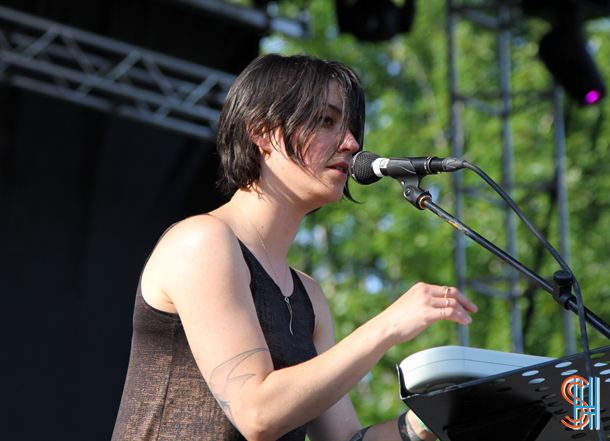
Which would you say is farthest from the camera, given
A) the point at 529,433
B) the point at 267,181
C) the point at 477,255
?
the point at 477,255

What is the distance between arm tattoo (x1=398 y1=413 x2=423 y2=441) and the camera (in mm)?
1695

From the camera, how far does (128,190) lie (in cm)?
465

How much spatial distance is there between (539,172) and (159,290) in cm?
974

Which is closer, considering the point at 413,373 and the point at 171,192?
the point at 413,373

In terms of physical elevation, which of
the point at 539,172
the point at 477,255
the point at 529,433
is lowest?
the point at 529,433

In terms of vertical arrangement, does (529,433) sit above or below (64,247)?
below

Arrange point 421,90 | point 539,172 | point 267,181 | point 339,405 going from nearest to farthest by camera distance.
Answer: point 267,181 → point 339,405 → point 539,172 → point 421,90

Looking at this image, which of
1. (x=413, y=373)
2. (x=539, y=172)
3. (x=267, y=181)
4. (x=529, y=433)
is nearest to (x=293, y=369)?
(x=413, y=373)

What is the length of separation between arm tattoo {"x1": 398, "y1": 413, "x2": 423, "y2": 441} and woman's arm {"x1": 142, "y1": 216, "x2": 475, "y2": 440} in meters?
0.36

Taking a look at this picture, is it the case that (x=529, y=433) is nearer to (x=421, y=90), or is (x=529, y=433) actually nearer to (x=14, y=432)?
(x=14, y=432)

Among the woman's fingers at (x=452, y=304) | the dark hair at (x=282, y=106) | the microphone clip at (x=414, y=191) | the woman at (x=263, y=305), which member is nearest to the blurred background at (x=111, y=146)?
the woman at (x=263, y=305)

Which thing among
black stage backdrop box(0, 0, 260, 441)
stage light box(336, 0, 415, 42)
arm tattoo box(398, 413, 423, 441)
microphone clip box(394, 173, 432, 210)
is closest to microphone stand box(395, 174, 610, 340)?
microphone clip box(394, 173, 432, 210)

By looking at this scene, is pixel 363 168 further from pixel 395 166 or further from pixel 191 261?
pixel 191 261

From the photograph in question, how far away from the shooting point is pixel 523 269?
51.3 inches
